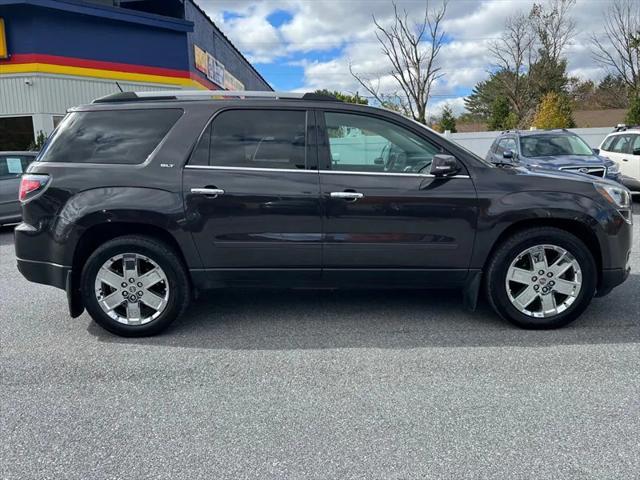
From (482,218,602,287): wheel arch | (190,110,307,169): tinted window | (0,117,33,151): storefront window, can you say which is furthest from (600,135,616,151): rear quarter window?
(0,117,33,151): storefront window

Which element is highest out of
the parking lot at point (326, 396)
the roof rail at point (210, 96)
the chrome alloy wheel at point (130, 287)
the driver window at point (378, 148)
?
the roof rail at point (210, 96)

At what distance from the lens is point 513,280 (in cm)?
418

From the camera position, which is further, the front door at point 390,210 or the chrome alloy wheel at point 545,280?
the chrome alloy wheel at point 545,280

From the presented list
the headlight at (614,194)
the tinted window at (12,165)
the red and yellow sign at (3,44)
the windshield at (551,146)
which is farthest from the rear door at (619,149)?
the red and yellow sign at (3,44)

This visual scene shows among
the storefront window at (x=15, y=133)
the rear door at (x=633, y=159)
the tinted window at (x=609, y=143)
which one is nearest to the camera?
the rear door at (x=633, y=159)

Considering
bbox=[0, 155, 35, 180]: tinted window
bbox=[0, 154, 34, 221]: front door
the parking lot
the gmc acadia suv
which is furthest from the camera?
bbox=[0, 155, 35, 180]: tinted window

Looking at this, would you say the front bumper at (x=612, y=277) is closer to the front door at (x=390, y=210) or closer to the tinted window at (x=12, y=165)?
the front door at (x=390, y=210)

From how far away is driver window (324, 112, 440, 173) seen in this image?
13.6 ft

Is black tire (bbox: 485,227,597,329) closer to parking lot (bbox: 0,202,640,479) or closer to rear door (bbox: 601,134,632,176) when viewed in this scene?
parking lot (bbox: 0,202,640,479)

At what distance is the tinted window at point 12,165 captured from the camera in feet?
32.1

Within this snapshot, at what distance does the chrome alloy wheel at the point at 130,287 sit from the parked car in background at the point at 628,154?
10999mm

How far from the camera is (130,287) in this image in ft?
13.6

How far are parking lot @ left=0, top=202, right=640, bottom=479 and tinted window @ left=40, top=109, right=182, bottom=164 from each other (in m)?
1.50

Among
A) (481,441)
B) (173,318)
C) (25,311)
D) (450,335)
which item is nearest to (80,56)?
(25,311)
